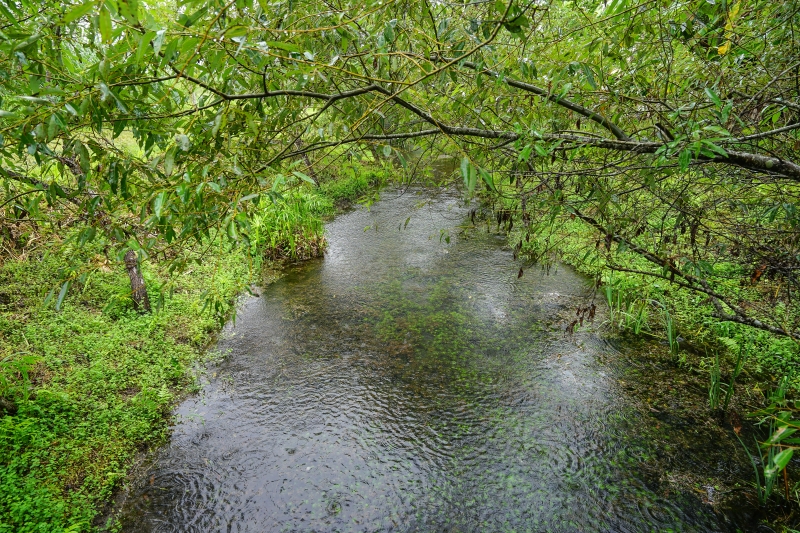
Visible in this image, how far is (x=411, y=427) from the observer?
13.0 ft

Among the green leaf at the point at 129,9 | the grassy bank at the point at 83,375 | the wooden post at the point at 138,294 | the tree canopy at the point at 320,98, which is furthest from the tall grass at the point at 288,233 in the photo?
the green leaf at the point at 129,9

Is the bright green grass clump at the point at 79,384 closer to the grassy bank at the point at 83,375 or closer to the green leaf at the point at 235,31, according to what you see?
the grassy bank at the point at 83,375

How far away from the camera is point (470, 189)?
1.16 m

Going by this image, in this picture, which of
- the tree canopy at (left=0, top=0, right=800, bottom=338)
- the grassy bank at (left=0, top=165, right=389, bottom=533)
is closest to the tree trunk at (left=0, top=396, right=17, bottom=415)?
the grassy bank at (left=0, top=165, right=389, bottom=533)

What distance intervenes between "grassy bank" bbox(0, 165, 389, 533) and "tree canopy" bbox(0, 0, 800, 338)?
0.38 meters

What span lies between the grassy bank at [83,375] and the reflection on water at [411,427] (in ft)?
1.01

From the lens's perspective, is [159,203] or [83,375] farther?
[83,375]

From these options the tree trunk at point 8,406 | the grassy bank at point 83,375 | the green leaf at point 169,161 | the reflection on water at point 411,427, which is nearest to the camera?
→ the green leaf at point 169,161

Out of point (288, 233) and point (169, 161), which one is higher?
point (169, 161)

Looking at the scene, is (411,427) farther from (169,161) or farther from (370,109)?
(169,161)

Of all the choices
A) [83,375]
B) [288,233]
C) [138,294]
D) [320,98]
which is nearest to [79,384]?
[83,375]

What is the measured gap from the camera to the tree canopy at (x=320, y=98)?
55.7 inches

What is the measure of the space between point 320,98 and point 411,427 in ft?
10.2

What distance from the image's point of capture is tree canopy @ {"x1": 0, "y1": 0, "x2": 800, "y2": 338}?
141 cm
